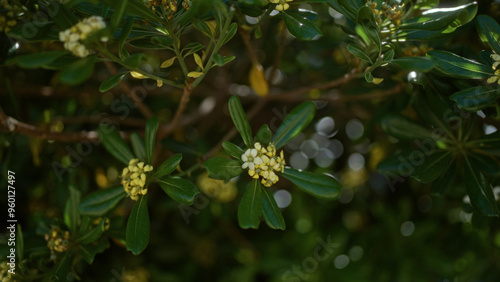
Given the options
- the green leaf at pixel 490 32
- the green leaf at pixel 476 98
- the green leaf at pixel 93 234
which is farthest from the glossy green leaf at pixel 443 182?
the green leaf at pixel 93 234

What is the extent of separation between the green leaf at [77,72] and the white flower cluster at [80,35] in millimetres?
25

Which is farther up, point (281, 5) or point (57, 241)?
point (281, 5)

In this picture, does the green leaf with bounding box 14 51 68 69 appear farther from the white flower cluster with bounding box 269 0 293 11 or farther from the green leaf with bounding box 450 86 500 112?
the green leaf with bounding box 450 86 500 112

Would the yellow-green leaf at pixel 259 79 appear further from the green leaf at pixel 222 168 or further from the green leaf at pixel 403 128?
the green leaf at pixel 222 168

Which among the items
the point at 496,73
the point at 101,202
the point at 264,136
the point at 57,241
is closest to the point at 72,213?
the point at 57,241

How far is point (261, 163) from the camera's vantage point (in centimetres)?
130

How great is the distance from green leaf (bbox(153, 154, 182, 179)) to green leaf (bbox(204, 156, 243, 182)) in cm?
11

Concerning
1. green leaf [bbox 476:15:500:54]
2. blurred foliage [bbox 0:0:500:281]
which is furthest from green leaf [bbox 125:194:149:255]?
green leaf [bbox 476:15:500:54]

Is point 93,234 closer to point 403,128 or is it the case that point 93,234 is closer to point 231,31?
point 231,31

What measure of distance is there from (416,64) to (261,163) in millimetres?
527

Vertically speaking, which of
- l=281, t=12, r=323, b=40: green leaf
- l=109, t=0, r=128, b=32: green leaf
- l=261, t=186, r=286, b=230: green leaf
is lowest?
l=261, t=186, r=286, b=230: green leaf

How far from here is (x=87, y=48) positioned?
1.14m

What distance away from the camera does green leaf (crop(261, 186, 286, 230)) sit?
1298mm

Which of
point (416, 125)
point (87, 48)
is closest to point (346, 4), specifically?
point (416, 125)
